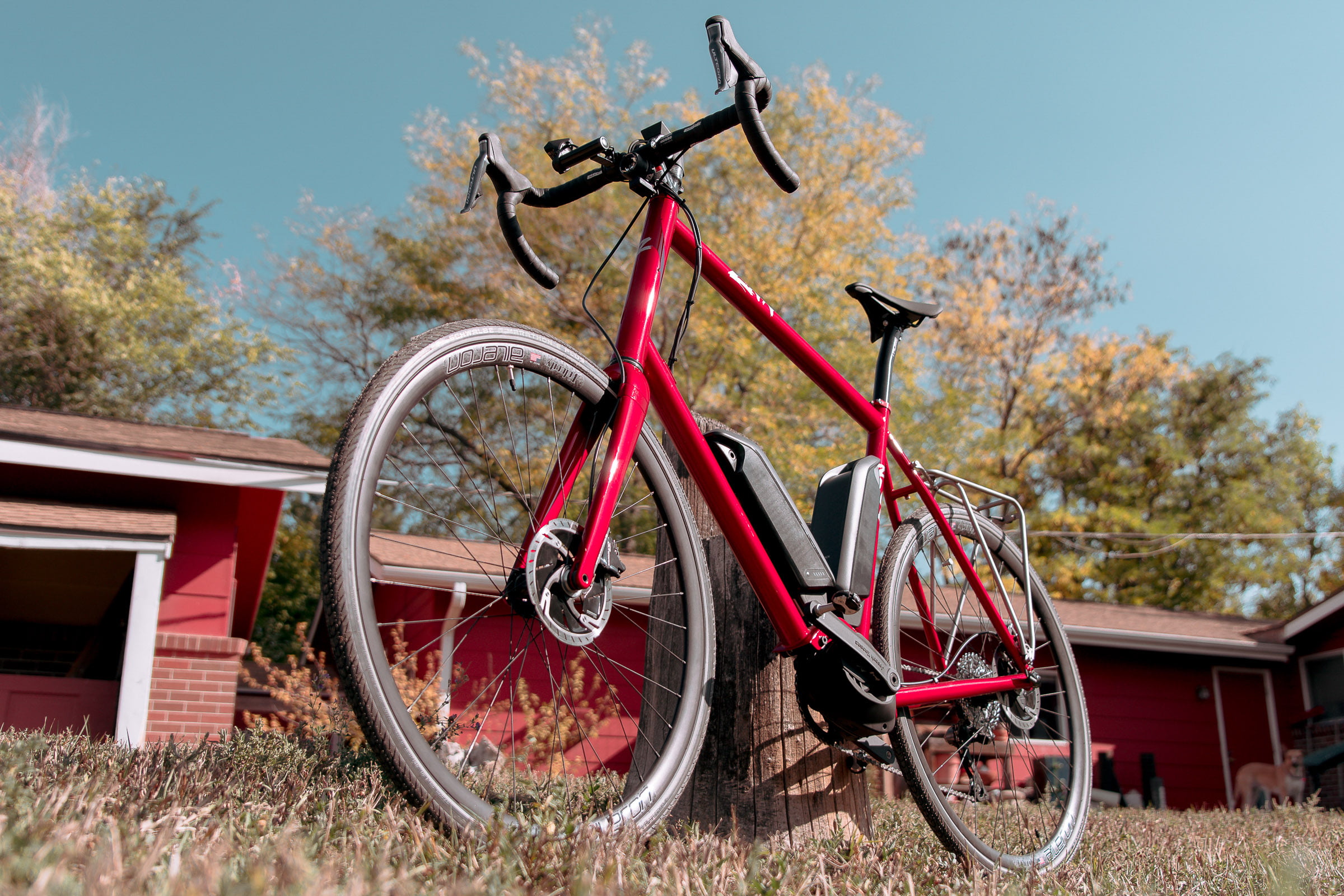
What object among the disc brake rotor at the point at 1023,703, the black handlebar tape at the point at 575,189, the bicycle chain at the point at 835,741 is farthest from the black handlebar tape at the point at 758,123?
the disc brake rotor at the point at 1023,703

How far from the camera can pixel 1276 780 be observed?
440 inches

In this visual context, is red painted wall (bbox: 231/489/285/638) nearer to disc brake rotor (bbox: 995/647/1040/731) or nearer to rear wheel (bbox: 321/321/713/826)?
rear wheel (bbox: 321/321/713/826)

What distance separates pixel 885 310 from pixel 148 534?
6612mm

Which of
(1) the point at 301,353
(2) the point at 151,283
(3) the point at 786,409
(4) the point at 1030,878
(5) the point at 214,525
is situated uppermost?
(2) the point at 151,283

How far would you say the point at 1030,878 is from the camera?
199 cm

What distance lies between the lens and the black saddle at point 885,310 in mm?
2904

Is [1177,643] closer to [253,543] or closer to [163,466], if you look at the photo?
[253,543]

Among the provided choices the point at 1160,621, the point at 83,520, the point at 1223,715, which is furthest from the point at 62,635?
the point at 1223,715

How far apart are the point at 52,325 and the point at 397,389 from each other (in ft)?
71.6

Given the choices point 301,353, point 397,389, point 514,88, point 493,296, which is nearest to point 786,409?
point 493,296

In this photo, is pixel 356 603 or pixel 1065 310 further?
pixel 1065 310

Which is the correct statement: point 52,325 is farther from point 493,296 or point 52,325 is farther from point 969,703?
A: point 969,703

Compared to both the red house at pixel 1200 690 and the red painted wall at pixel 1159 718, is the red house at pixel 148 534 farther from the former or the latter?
the red painted wall at pixel 1159 718

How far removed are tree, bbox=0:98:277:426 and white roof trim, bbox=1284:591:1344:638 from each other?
21156mm
